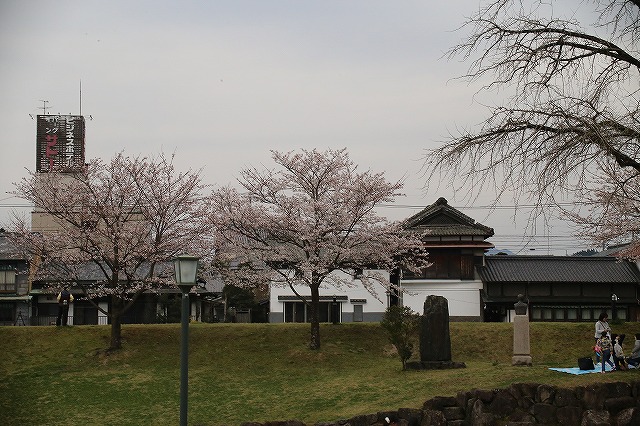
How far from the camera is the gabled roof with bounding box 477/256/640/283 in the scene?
4359cm

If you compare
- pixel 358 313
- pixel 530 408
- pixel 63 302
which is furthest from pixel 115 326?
pixel 530 408

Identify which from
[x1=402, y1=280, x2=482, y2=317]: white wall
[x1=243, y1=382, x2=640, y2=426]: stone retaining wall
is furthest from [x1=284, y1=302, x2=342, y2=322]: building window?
[x1=243, y1=382, x2=640, y2=426]: stone retaining wall

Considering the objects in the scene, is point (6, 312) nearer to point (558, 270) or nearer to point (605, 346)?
point (558, 270)

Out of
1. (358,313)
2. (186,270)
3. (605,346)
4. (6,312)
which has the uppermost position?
(186,270)

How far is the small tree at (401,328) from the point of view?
26.8 metres

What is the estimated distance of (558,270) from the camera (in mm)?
44656

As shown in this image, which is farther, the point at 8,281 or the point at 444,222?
the point at 8,281

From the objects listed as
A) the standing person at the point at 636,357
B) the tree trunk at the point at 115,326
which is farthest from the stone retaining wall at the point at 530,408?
the tree trunk at the point at 115,326

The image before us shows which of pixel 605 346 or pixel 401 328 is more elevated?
pixel 401 328

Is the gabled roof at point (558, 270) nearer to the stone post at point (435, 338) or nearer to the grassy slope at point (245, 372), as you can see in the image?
the grassy slope at point (245, 372)

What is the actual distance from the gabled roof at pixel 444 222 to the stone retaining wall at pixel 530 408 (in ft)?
76.5

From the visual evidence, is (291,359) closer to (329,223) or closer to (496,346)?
→ (329,223)

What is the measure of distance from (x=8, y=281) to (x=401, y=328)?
29.2 metres

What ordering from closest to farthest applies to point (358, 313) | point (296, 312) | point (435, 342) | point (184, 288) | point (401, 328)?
point (184, 288) < point (435, 342) < point (401, 328) < point (358, 313) < point (296, 312)
